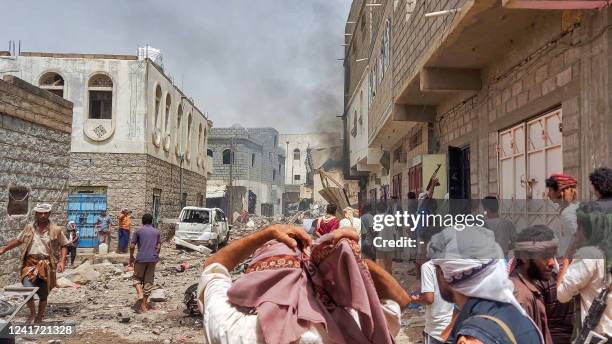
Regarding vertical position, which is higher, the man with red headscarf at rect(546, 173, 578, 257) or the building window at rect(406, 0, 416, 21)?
the building window at rect(406, 0, 416, 21)

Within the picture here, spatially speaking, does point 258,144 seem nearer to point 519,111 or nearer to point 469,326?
point 519,111

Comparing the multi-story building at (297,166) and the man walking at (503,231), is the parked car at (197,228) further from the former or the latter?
the multi-story building at (297,166)

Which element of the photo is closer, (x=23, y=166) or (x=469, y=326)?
(x=469, y=326)

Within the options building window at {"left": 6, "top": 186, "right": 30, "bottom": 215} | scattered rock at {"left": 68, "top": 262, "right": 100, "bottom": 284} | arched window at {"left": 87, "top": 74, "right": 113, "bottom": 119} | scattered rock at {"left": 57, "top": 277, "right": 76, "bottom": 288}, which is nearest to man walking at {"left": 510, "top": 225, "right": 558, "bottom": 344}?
building window at {"left": 6, "top": 186, "right": 30, "bottom": 215}

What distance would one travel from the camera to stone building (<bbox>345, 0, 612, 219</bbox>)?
443cm

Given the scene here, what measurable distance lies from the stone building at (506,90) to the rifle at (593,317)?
1.80 m

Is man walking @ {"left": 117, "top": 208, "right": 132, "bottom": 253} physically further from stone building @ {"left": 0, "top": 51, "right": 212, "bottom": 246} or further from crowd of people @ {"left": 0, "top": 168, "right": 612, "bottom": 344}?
crowd of people @ {"left": 0, "top": 168, "right": 612, "bottom": 344}

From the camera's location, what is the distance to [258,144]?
156 ft

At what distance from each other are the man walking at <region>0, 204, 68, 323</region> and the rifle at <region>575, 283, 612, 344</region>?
641cm

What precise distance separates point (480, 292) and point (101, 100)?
62.9 ft

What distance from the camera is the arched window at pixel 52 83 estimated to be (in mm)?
18281

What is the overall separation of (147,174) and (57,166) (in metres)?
7.83

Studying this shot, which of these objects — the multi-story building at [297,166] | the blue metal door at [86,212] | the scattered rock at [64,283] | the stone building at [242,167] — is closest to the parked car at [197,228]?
the blue metal door at [86,212]

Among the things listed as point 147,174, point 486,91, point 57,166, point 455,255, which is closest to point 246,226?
point 147,174
